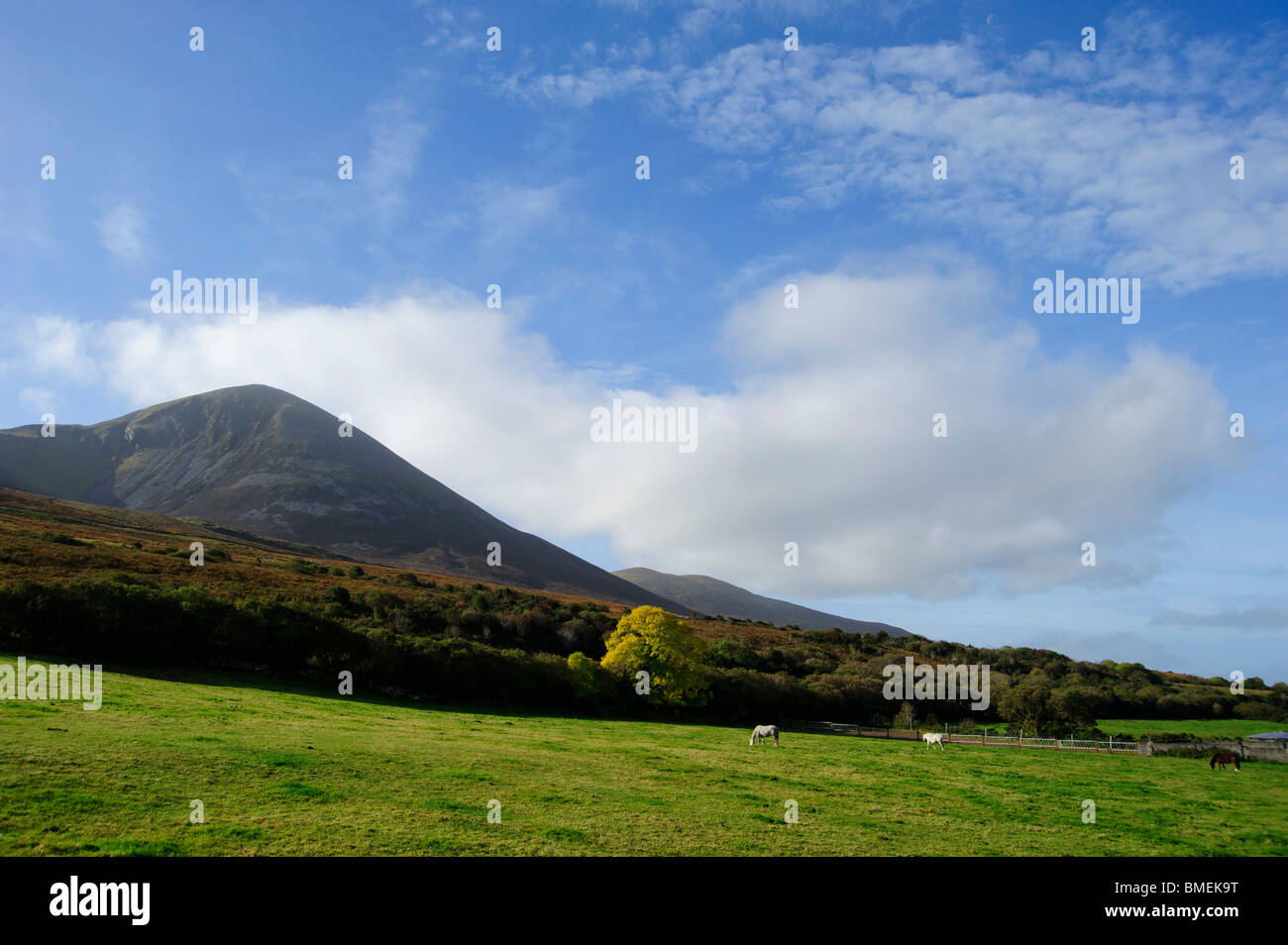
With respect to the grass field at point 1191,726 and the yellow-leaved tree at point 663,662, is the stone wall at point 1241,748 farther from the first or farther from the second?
the yellow-leaved tree at point 663,662

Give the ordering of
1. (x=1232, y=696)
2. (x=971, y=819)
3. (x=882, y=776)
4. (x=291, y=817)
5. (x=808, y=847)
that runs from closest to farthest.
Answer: (x=291, y=817)
(x=808, y=847)
(x=971, y=819)
(x=882, y=776)
(x=1232, y=696)

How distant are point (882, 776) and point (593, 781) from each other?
1403 centimetres

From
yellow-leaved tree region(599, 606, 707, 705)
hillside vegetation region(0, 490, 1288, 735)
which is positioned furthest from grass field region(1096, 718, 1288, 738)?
yellow-leaved tree region(599, 606, 707, 705)

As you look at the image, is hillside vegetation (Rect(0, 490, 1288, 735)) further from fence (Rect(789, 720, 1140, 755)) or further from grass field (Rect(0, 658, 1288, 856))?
grass field (Rect(0, 658, 1288, 856))

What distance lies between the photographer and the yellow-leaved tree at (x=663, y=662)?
185 feet

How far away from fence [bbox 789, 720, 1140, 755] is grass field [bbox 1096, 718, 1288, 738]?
1522 centimetres

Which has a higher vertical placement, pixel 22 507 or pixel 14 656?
pixel 22 507

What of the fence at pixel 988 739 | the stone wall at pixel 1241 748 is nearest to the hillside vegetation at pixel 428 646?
the fence at pixel 988 739
